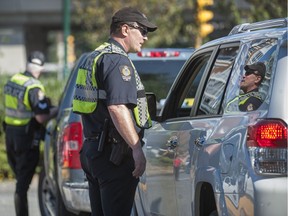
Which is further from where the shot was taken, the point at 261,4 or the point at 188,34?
the point at 188,34

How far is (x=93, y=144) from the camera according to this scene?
6004 millimetres

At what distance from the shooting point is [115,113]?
5.76 m

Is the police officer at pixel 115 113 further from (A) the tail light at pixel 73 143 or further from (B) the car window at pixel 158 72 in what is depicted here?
(A) the tail light at pixel 73 143

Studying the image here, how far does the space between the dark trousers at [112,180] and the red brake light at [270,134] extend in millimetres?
1200

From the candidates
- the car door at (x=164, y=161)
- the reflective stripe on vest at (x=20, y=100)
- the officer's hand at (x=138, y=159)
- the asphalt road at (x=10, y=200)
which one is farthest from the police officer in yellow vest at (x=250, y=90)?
the asphalt road at (x=10, y=200)

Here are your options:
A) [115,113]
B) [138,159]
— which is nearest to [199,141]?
[138,159]

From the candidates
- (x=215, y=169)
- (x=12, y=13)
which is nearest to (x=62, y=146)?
(x=215, y=169)

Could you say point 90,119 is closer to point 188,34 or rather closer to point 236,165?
point 236,165

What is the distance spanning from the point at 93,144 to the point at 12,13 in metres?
41.2

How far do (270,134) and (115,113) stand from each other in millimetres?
1198

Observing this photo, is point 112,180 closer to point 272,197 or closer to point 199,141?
point 199,141

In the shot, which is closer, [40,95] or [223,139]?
[223,139]

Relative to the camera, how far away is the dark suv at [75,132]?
28.7 ft

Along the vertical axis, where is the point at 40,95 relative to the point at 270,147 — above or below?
below
